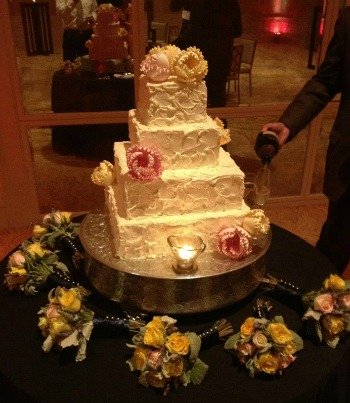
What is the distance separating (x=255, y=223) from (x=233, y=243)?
10cm

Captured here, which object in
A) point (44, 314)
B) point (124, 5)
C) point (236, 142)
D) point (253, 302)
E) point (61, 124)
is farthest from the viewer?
point (236, 142)

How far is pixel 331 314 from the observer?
57.0 inches

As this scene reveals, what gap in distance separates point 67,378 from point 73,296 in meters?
0.23

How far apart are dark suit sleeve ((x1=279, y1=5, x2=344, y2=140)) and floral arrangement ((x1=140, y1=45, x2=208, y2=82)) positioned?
67 centimetres

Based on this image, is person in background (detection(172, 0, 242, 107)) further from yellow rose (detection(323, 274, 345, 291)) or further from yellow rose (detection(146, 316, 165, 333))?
yellow rose (detection(146, 316, 165, 333))

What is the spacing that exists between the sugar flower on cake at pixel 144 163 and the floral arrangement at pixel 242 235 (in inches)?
11.7

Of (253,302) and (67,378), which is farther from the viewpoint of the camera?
(253,302)

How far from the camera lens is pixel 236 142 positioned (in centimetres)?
365

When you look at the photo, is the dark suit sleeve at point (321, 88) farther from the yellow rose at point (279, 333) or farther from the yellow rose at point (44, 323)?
the yellow rose at point (44, 323)

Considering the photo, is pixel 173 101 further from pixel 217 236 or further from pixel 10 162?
pixel 10 162

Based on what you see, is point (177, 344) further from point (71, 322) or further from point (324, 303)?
point (324, 303)

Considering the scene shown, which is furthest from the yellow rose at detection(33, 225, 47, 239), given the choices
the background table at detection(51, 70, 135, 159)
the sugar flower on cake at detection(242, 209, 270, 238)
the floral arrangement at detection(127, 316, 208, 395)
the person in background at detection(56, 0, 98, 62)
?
the person in background at detection(56, 0, 98, 62)

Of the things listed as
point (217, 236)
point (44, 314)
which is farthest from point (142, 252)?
point (44, 314)

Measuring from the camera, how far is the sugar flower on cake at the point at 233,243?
148cm
